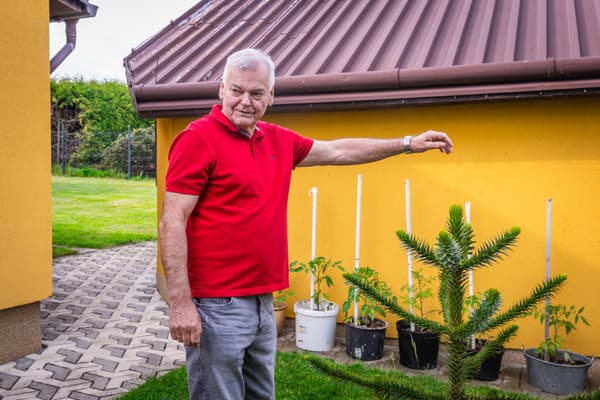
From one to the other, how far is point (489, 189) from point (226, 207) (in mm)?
3389

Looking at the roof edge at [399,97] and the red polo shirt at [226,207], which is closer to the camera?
the red polo shirt at [226,207]

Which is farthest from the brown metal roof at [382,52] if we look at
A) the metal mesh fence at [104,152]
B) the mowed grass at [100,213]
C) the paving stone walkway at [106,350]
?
the metal mesh fence at [104,152]

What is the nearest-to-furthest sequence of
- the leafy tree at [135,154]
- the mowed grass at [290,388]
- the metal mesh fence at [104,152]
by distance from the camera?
the mowed grass at [290,388], the leafy tree at [135,154], the metal mesh fence at [104,152]

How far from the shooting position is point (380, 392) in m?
1.36

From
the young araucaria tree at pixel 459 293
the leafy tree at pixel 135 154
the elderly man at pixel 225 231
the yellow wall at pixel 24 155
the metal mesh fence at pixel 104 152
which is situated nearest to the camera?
the young araucaria tree at pixel 459 293

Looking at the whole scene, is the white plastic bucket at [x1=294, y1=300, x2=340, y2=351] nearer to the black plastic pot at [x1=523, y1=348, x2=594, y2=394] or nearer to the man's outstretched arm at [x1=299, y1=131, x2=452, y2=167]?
the black plastic pot at [x1=523, y1=348, x2=594, y2=394]

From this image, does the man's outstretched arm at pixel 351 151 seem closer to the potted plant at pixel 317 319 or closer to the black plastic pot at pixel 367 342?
the potted plant at pixel 317 319

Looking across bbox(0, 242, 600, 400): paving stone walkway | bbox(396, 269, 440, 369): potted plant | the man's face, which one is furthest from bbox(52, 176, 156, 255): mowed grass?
the man's face

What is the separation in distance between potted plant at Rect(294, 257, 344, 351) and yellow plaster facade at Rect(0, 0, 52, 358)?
225 centimetres

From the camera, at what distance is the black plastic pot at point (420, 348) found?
185 inches

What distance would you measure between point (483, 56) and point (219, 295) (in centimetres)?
356

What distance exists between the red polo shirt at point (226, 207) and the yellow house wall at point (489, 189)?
3.09m

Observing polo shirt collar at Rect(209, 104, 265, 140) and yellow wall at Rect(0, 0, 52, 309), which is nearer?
polo shirt collar at Rect(209, 104, 265, 140)

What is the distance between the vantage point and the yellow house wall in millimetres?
4809
